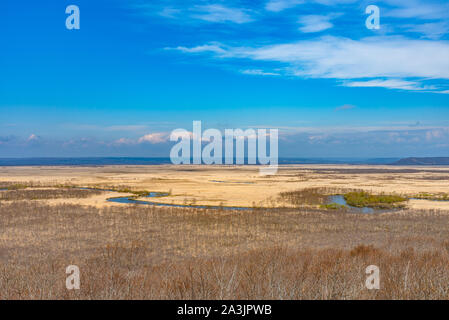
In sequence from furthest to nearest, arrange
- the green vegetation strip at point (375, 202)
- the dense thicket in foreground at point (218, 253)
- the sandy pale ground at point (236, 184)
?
the sandy pale ground at point (236, 184) → the green vegetation strip at point (375, 202) → the dense thicket in foreground at point (218, 253)

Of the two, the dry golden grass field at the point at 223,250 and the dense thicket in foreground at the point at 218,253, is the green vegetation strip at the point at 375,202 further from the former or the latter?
the dense thicket in foreground at the point at 218,253

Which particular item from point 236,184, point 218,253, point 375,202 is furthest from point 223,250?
point 236,184

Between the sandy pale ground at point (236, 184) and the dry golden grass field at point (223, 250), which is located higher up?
the dry golden grass field at point (223, 250)

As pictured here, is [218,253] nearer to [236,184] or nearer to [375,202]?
[375,202]

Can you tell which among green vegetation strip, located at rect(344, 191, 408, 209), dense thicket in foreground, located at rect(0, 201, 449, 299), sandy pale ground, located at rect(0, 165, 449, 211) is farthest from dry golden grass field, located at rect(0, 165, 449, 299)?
green vegetation strip, located at rect(344, 191, 408, 209)

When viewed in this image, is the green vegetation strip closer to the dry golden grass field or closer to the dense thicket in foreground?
the dry golden grass field

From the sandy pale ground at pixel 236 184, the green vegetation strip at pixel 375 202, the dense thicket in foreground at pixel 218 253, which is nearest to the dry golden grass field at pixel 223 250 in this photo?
the dense thicket in foreground at pixel 218 253
